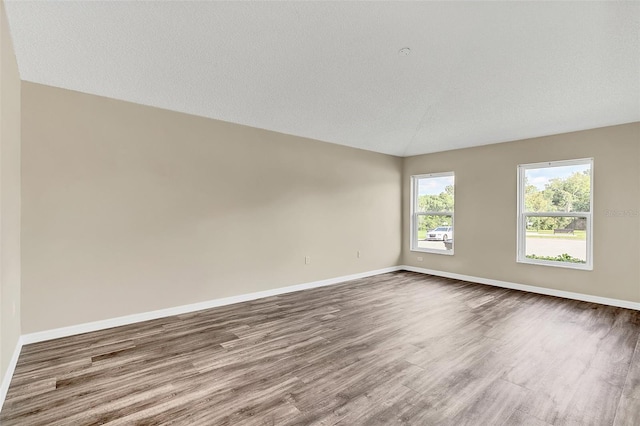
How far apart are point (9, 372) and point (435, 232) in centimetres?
614

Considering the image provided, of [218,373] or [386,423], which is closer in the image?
[386,423]

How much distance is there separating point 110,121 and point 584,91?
537 cm

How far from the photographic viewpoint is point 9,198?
2.33 meters

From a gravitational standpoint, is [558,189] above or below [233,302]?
above

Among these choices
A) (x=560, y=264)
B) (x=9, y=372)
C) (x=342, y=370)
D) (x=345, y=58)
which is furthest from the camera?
(x=560, y=264)

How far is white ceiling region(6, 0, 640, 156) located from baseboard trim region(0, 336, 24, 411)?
97.2 inches

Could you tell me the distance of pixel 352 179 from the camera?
5695 mm

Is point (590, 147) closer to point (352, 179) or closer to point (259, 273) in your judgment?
point (352, 179)

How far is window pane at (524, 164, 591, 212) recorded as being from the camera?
14.6 feet

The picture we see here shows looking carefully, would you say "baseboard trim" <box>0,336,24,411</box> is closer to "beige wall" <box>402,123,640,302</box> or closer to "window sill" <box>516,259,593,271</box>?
"beige wall" <box>402,123,640,302</box>

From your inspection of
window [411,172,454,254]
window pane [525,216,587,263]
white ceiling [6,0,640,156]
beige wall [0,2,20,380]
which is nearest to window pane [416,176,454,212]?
window [411,172,454,254]

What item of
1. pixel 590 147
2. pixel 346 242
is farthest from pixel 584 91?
pixel 346 242

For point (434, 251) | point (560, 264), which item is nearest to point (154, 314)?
point (434, 251)

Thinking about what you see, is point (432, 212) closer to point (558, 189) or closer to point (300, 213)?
point (558, 189)
